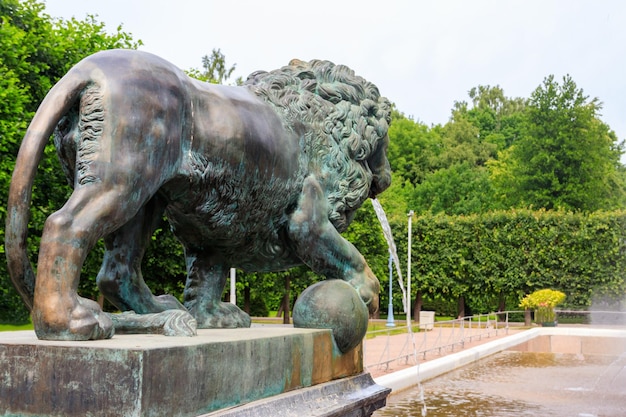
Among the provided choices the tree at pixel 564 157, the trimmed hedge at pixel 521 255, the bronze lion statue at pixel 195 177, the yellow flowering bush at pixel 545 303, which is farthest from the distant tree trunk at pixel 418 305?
the bronze lion statue at pixel 195 177

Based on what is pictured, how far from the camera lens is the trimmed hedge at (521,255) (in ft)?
99.4

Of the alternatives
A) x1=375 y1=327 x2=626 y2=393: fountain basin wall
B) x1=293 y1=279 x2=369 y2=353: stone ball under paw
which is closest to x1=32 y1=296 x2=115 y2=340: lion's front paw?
x1=293 y1=279 x2=369 y2=353: stone ball under paw

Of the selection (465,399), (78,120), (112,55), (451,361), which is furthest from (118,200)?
(451,361)

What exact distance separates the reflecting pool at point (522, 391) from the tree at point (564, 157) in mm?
21931

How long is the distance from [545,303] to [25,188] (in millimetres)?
26509

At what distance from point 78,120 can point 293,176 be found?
1276 millimetres

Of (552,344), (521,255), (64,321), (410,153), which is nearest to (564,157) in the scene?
(521,255)

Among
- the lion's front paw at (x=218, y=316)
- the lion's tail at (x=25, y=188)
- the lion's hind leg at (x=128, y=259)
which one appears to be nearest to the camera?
the lion's tail at (x=25, y=188)

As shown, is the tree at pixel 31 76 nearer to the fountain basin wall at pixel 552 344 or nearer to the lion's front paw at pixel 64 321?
the fountain basin wall at pixel 552 344

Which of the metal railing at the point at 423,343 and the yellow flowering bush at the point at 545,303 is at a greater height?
the yellow flowering bush at the point at 545,303

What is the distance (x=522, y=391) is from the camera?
11.5m

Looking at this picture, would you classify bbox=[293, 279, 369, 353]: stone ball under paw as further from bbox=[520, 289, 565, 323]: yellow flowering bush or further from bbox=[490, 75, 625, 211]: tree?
bbox=[490, 75, 625, 211]: tree

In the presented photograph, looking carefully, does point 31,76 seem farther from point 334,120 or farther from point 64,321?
point 64,321

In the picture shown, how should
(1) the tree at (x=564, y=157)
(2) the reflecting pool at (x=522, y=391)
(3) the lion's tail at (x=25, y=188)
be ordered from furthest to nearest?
(1) the tree at (x=564, y=157)
(2) the reflecting pool at (x=522, y=391)
(3) the lion's tail at (x=25, y=188)
